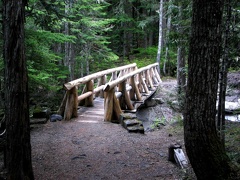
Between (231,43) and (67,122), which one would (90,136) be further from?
(231,43)

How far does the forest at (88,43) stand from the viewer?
5.32 metres

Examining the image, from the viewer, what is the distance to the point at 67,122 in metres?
8.59

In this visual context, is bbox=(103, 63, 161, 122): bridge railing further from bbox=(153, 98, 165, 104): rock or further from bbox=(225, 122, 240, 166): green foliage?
bbox=(225, 122, 240, 166): green foliage

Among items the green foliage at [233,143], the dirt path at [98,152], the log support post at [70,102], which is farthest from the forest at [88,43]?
the dirt path at [98,152]

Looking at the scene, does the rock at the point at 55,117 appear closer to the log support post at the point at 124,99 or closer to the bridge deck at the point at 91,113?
the bridge deck at the point at 91,113

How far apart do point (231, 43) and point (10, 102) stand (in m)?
4.54

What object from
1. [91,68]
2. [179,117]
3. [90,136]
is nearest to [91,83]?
[90,136]

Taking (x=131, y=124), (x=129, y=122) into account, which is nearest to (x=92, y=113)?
(x=129, y=122)

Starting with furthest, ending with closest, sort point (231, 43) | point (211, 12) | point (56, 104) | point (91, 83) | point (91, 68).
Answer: point (91, 68) < point (56, 104) < point (91, 83) < point (231, 43) < point (211, 12)

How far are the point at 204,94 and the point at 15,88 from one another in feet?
9.50

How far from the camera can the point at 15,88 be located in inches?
161

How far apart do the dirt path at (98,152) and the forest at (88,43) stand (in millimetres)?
1247

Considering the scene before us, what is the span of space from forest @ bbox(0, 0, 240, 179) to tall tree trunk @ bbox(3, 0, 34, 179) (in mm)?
82

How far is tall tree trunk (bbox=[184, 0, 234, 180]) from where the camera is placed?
3.52 meters
